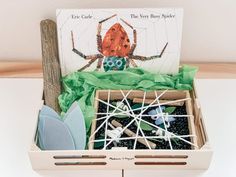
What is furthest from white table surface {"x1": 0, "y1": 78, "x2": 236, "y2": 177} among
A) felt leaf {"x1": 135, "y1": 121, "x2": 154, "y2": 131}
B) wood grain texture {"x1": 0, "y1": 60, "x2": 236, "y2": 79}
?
felt leaf {"x1": 135, "y1": 121, "x2": 154, "y2": 131}

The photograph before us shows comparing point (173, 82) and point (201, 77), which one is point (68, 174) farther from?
point (201, 77)

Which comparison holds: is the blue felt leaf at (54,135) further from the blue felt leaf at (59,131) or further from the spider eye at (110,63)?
the spider eye at (110,63)

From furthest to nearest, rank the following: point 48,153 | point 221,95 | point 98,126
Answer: point 221,95, point 98,126, point 48,153

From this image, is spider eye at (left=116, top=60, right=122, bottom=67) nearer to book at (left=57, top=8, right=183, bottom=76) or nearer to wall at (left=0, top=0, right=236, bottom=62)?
book at (left=57, top=8, right=183, bottom=76)

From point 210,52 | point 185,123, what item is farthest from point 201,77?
point 185,123

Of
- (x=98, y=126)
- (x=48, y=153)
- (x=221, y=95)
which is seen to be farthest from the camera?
(x=221, y=95)

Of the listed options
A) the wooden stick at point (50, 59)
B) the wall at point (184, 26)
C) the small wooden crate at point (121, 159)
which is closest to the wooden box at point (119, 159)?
the small wooden crate at point (121, 159)

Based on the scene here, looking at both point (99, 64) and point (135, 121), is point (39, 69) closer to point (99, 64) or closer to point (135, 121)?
point (99, 64)

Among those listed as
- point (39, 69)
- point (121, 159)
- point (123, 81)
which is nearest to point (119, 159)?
point (121, 159)
